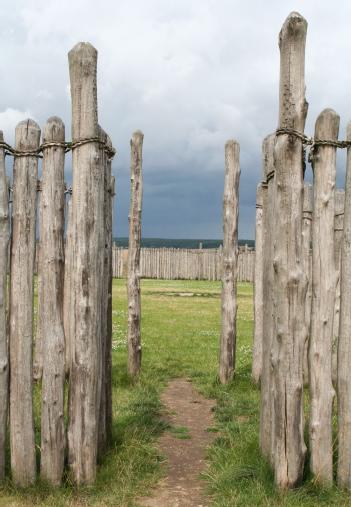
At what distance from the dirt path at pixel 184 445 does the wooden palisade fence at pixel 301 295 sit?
2.72 feet

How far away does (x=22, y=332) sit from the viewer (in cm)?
488

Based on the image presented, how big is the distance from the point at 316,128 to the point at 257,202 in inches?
185

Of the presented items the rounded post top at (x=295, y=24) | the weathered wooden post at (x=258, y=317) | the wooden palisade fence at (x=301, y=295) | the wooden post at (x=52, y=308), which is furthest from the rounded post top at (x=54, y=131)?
the weathered wooden post at (x=258, y=317)

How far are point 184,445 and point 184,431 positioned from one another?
488mm

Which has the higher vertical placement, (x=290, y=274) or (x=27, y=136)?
(x=27, y=136)

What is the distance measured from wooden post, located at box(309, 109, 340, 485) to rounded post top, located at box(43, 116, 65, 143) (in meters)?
2.19

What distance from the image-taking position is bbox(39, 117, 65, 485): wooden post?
15.8ft

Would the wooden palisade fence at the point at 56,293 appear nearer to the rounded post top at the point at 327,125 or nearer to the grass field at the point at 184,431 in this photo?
the grass field at the point at 184,431

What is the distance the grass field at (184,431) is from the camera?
4.65 m

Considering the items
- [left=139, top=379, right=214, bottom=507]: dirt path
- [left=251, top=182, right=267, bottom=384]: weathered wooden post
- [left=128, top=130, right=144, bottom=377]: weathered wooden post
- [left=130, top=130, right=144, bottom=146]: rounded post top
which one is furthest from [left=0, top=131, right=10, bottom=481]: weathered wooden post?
[left=251, top=182, right=267, bottom=384]: weathered wooden post

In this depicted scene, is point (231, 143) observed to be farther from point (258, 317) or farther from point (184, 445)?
point (184, 445)

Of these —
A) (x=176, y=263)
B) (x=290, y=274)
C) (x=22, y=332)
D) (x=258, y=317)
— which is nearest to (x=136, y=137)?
(x=258, y=317)

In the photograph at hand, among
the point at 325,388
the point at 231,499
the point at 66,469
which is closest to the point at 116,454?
the point at 66,469

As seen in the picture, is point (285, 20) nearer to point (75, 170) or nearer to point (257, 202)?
point (75, 170)
